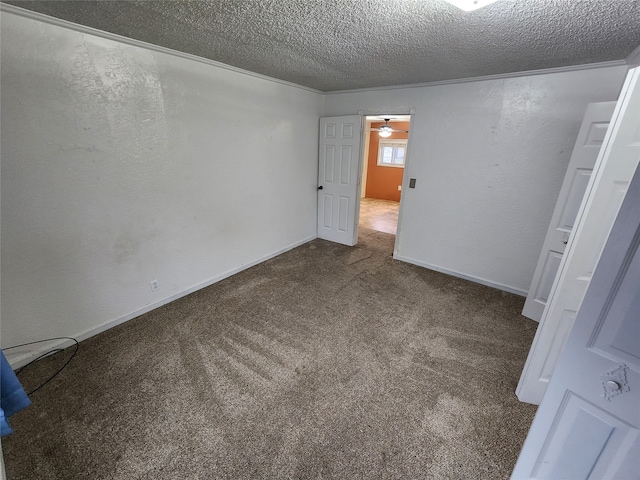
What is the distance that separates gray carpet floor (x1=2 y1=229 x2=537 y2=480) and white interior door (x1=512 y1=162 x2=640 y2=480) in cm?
59

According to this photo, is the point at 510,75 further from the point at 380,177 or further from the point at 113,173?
the point at 380,177

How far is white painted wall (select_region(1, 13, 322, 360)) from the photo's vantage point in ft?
5.74

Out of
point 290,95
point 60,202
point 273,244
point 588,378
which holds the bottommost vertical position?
point 273,244

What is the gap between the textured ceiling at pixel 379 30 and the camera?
58.6 inches

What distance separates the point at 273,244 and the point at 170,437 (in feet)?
8.49

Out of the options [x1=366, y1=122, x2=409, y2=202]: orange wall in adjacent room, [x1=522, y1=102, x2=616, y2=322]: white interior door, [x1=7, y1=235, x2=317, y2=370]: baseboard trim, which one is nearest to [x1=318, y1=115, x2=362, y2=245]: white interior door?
[x1=7, y1=235, x2=317, y2=370]: baseboard trim

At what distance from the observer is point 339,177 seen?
163 inches

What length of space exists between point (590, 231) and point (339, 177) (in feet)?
10.3

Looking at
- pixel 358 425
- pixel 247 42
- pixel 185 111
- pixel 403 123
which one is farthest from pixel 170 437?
pixel 403 123

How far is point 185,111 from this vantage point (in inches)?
97.2

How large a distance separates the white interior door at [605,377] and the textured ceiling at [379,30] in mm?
1406

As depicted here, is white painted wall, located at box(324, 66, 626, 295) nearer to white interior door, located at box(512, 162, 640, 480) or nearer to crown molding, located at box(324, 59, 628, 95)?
crown molding, located at box(324, 59, 628, 95)

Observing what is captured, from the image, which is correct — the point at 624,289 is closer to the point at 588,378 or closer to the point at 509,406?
the point at 588,378

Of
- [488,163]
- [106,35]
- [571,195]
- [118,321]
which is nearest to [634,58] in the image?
[571,195]
